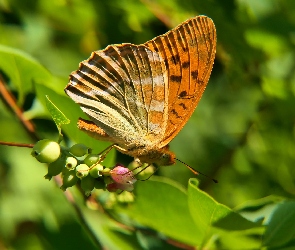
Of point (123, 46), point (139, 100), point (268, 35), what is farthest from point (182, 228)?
point (268, 35)

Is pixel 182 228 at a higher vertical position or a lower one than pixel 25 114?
lower

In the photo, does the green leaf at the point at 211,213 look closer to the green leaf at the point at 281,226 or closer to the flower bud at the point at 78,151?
the green leaf at the point at 281,226

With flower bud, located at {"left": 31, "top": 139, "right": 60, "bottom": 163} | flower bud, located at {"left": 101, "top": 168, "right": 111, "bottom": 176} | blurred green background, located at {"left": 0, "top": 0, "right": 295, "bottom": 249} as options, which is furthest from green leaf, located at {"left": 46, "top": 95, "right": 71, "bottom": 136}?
blurred green background, located at {"left": 0, "top": 0, "right": 295, "bottom": 249}

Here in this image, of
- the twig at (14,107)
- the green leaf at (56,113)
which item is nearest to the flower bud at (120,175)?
the green leaf at (56,113)

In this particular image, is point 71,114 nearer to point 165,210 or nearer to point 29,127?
point 29,127

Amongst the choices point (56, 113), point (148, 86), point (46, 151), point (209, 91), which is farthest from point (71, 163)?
point (209, 91)

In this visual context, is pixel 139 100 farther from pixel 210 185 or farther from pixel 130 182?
pixel 210 185

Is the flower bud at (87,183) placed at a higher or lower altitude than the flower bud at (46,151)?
lower

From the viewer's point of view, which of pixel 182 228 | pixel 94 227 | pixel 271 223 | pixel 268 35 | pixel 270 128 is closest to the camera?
pixel 271 223
